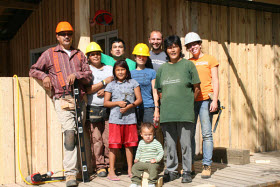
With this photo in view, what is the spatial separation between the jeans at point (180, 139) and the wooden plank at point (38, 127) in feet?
5.29

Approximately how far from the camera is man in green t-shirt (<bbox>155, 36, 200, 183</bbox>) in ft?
15.9

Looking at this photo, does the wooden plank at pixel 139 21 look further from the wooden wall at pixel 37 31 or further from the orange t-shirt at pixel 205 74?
the wooden wall at pixel 37 31

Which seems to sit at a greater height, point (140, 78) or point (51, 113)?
point (140, 78)

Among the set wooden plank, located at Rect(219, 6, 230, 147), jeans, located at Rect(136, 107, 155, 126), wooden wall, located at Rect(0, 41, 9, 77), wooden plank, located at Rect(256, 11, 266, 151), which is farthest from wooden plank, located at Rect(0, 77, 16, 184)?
wooden wall, located at Rect(0, 41, 9, 77)

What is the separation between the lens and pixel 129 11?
746 cm

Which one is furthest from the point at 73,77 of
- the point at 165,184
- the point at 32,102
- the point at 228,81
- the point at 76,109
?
the point at 228,81

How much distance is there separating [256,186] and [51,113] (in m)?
2.79

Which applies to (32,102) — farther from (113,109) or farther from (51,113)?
(113,109)

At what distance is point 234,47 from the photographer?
7.34m

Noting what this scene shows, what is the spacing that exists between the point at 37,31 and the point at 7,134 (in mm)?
6429

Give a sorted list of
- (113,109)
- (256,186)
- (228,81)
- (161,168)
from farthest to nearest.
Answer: (228,81) → (161,168) → (113,109) → (256,186)

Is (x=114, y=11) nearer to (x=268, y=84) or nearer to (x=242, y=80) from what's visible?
(x=242, y=80)

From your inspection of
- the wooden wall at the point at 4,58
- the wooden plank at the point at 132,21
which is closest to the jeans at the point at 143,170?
the wooden plank at the point at 132,21

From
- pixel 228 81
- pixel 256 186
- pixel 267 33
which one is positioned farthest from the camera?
pixel 267 33
